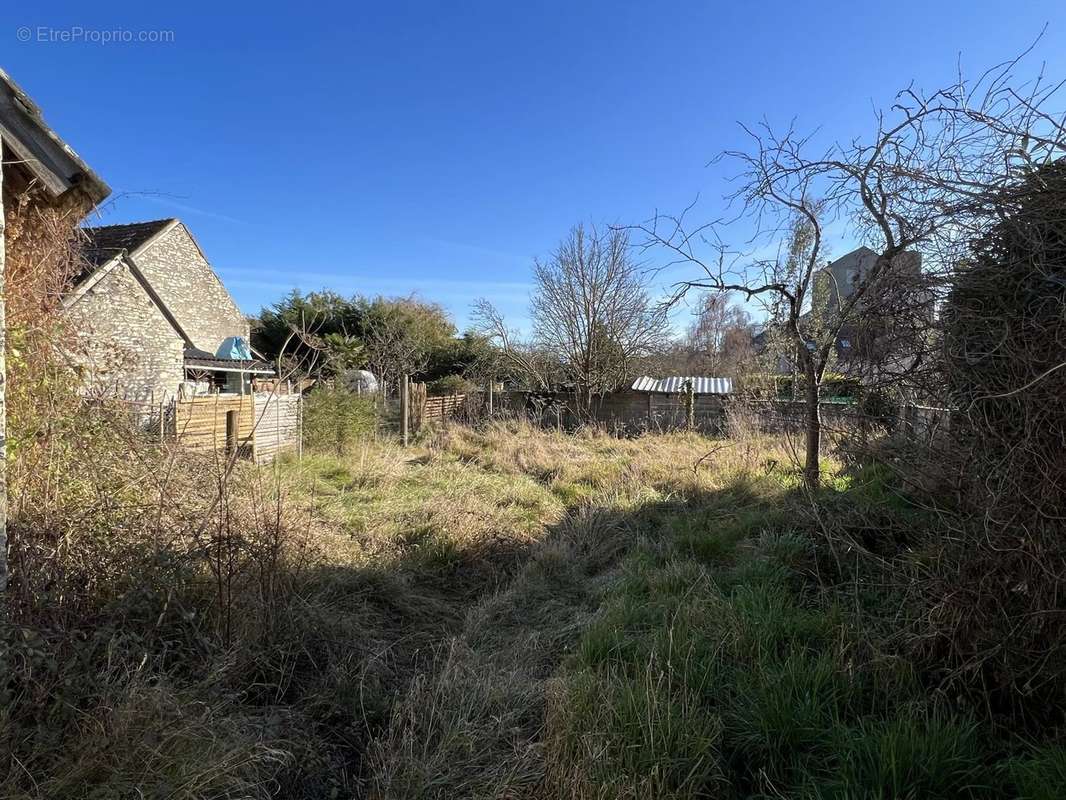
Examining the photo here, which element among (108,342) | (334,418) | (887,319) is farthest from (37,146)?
(334,418)

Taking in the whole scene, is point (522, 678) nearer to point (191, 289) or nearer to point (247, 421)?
point (247, 421)

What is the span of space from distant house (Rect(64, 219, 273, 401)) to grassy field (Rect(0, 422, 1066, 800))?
1.37 m

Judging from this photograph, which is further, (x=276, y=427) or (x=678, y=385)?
(x=678, y=385)

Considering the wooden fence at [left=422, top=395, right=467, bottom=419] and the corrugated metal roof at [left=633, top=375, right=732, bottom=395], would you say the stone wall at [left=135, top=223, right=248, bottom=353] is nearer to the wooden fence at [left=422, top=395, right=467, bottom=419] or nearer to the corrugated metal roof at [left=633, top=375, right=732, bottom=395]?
the wooden fence at [left=422, top=395, right=467, bottom=419]

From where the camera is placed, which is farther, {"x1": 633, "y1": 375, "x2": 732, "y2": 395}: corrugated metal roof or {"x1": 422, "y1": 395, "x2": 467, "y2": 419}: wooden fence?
{"x1": 633, "y1": 375, "x2": 732, "y2": 395}: corrugated metal roof

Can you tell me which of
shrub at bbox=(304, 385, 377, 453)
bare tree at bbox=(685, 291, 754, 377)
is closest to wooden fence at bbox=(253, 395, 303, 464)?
shrub at bbox=(304, 385, 377, 453)

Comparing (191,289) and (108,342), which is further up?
(191,289)

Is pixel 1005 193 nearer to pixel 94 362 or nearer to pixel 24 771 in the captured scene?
pixel 24 771

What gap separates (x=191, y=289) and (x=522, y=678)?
27434mm

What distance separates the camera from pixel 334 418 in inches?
433

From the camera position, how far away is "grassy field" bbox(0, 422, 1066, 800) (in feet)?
6.49

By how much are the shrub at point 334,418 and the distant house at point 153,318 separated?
1351 mm

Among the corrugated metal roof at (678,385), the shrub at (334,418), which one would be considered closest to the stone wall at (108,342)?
the shrub at (334,418)

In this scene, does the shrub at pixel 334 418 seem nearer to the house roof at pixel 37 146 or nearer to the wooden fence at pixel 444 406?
the wooden fence at pixel 444 406
